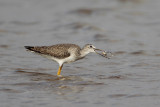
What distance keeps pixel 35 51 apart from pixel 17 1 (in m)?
12.2

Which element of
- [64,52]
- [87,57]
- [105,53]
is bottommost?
[64,52]

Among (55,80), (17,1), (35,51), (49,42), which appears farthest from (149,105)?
(17,1)

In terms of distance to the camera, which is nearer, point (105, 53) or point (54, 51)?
point (54, 51)

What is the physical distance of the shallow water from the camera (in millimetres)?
9367

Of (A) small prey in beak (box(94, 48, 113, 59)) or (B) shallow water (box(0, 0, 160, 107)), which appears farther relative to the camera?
(A) small prey in beak (box(94, 48, 113, 59))

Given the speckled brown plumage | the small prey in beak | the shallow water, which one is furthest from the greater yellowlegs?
the shallow water

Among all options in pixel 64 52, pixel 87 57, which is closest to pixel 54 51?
pixel 64 52

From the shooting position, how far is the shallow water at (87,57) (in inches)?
369

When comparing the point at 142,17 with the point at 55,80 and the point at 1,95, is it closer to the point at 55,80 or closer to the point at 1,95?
the point at 55,80

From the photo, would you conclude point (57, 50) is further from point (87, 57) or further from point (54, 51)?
point (87, 57)

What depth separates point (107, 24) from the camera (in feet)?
61.0

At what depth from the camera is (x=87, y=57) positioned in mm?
14094

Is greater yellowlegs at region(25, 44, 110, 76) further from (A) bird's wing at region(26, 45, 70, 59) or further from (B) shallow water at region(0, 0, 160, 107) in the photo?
(B) shallow water at region(0, 0, 160, 107)

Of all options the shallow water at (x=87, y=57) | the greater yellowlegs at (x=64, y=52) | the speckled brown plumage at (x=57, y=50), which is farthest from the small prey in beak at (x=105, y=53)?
the speckled brown plumage at (x=57, y=50)
